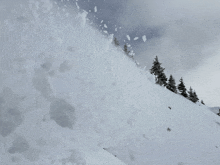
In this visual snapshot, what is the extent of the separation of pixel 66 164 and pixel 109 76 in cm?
685

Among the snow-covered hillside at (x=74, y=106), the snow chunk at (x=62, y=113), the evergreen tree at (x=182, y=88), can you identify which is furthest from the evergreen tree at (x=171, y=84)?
the snow chunk at (x=62, y=113)

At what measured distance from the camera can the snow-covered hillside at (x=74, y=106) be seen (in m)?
6.95

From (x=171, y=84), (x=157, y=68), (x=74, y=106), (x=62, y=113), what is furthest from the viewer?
(x=171, y=84)

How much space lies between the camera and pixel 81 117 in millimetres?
8484

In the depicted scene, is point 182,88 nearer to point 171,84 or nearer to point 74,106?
point 171,84

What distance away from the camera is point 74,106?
28.8ft

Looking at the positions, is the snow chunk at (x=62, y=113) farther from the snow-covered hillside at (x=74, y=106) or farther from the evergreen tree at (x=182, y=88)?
the evergreen tree at (x=182, y=88)

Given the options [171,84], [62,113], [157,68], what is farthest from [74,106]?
[171,84]

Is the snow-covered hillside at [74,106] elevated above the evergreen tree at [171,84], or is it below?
below

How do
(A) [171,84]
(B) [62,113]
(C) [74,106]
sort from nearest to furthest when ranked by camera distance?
(B) [62,113] < (C) [74,106] < (A) [171,84]

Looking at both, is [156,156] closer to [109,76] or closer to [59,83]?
[109,76]

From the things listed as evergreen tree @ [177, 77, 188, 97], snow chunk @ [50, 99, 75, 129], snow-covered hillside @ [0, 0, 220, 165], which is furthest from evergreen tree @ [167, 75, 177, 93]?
snow chunk @ [50, 99, 75, 129]

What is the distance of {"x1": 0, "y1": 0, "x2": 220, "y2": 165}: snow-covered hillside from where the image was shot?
695cm

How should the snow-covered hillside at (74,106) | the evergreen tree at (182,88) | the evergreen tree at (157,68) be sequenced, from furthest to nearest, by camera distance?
the evergreen tree at (182,88) → the evergreen tree at (157,68) → the snow-covered hillside at (74,106)
